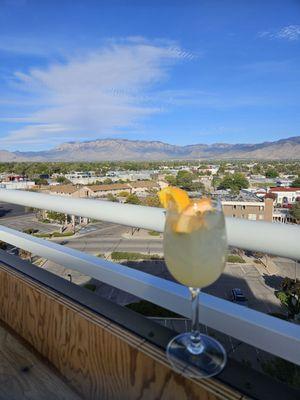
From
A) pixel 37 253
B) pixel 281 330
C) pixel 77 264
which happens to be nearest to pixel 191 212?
pixel 281 330

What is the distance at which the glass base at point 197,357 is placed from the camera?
1.95 feet

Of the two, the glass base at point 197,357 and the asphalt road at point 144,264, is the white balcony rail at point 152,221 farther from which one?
the asphalt road at point 144,264

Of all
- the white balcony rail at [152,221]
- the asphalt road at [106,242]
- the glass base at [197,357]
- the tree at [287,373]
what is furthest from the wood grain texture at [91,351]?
the asphalt road at [106,242]

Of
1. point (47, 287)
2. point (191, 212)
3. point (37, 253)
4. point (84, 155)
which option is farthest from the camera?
point (84, 155)

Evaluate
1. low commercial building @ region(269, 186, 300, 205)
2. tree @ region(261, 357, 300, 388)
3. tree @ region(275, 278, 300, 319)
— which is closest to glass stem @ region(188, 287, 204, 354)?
tree @ region(261, 357, 300, 388)

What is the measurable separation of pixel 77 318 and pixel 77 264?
23 centimetres

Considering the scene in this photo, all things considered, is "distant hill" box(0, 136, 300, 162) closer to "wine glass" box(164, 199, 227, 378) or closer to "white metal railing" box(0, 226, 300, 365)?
"white metal railing" box(0, 226, 300, 365)

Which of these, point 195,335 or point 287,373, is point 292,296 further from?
point 195,335

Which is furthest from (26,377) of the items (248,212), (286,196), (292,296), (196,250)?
(286,196)

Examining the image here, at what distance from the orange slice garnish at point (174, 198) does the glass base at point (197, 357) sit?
0.91 ft

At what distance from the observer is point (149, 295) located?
83 cm

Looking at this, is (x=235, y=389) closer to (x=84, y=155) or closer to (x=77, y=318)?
(x=77, y=318)

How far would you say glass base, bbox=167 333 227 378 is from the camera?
60 centimetres

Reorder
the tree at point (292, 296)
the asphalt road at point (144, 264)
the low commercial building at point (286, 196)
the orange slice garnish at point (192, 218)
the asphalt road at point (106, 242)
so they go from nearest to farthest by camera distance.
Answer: the orange slice garnish at point (192, 218) < the tree at point (292, 296) < the asphalt road at point (144, 264) < the low commercial building at point (286, 196) < the asphalt road at point (106, 242)
